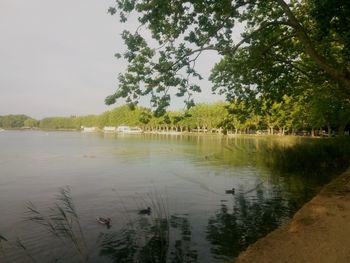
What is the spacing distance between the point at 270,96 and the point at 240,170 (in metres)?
16.8

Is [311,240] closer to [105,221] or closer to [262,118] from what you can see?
[105,221]

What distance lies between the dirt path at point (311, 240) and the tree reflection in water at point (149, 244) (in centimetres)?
293

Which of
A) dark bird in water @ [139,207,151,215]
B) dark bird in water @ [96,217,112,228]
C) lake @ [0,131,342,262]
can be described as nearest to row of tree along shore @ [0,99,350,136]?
lake @ [0,131,342,262]

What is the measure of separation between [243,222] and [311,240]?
6.52 m

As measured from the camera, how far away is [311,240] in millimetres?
10281

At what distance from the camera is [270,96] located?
2084cm

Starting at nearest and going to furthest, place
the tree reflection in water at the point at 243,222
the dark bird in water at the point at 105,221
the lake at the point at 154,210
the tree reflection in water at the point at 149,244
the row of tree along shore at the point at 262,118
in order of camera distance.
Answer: the tree reflection in water at the point at 149,244
the lake at the point at 154,210
the tree reflection in water at the point at 243,222
the dark bird in water at the point at 105,221
the row of tree along shore at the point at 262,118

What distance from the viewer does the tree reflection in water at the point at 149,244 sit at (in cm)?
1248

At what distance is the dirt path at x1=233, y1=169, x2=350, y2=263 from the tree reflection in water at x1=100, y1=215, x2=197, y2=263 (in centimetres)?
293

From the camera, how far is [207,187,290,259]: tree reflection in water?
13648 mm

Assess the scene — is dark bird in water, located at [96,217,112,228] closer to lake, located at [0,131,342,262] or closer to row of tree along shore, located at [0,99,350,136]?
lake, located at [0,131,342,262]

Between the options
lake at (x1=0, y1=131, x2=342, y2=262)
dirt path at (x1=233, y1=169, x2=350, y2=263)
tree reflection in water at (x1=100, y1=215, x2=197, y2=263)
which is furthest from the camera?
lake at (x1=0, y1=131, x2=342, y2=262)

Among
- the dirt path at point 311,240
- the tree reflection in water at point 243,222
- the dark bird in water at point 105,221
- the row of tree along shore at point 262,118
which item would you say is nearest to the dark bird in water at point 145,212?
the dark bird in water at point 105,221

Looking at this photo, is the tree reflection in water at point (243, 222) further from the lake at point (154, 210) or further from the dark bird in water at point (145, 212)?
the dark bird in water at point (145, 212)
